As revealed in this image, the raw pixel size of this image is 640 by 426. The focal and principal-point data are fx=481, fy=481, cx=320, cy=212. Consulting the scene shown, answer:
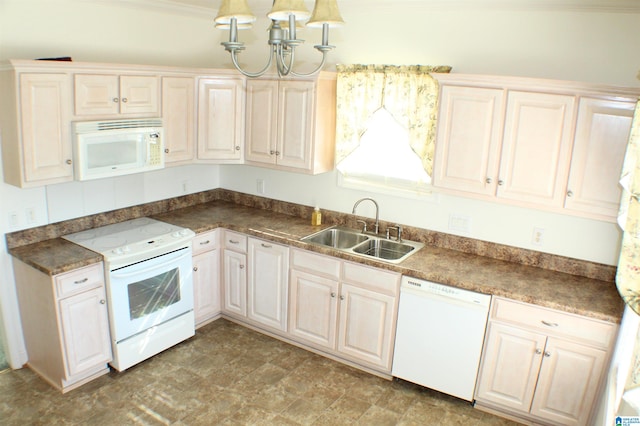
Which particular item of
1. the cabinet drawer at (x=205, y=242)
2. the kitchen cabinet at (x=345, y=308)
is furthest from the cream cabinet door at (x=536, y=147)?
the cabinet drawer at (x=205, y=242)

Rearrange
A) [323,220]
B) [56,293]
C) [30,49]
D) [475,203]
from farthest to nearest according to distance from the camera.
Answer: [323,220] < [475,203] < [30,49] < [56,293]

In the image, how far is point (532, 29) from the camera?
10.2ft

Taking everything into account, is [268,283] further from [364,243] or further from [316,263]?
[364,243]

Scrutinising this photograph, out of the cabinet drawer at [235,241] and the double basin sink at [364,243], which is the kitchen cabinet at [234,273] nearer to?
the cabinet drawer at [235,241]

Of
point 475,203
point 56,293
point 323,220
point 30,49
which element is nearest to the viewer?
point 56,293

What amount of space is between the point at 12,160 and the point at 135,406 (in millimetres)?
1758

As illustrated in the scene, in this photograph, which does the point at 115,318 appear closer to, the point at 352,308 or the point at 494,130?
the point at 352,308

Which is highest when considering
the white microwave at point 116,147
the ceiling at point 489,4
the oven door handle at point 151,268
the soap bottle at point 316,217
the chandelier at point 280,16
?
the ceiling at point 489,4

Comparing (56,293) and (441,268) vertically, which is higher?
(441,268)

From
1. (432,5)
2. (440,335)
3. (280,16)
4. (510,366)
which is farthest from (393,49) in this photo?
(510,366)

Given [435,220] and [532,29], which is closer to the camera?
[532,29]

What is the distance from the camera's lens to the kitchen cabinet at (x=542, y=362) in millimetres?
2781

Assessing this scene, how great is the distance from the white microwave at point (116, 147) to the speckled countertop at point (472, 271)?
22.5 inches

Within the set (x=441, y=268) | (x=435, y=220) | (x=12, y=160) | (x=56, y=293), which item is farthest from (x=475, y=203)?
(x=12, y=160)
